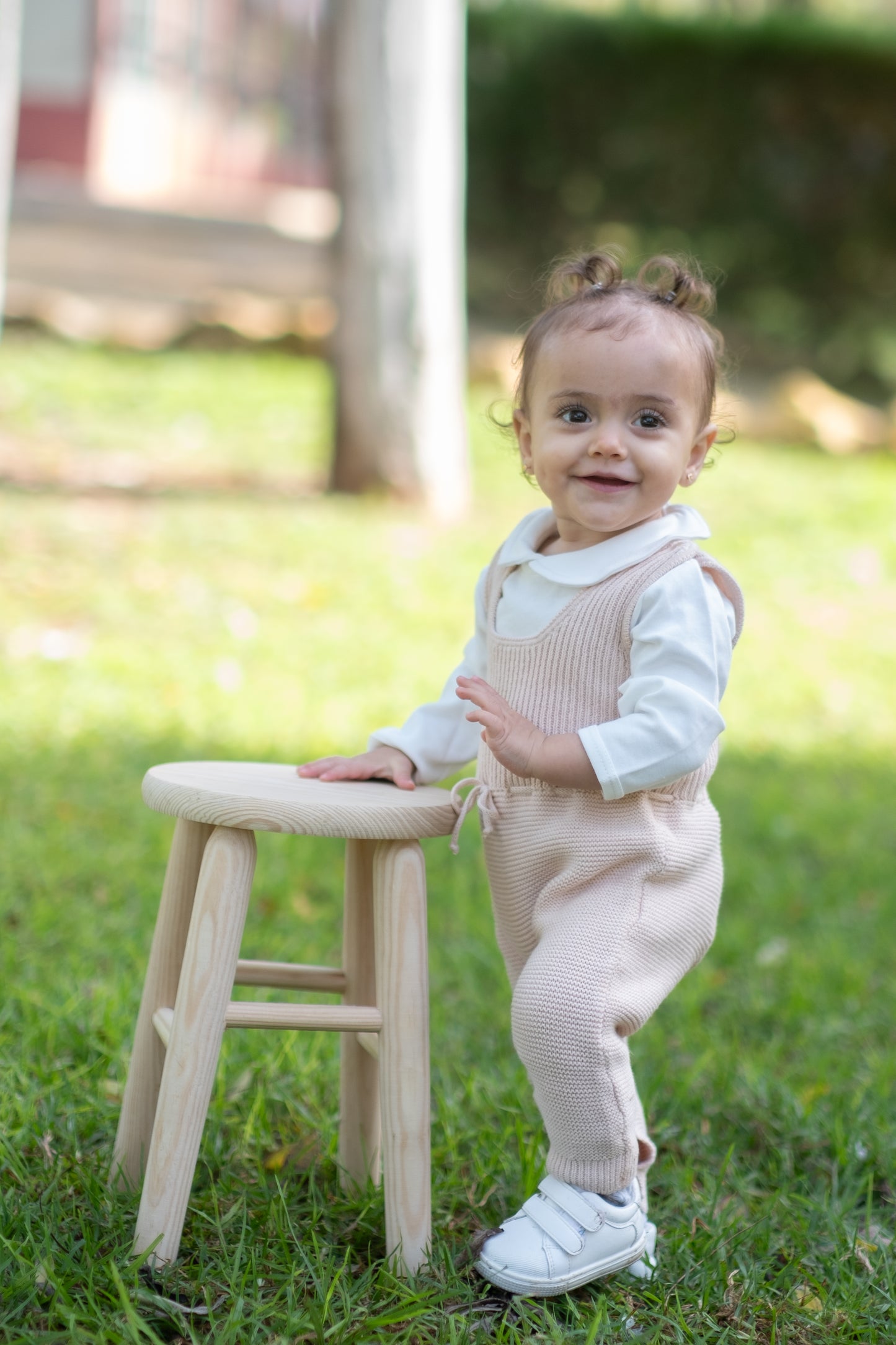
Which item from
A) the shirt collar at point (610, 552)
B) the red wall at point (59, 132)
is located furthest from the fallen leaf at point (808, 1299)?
the red wall at point (59, 132)

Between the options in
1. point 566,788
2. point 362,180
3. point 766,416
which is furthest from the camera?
point 766,416

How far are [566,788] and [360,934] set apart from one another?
42cm

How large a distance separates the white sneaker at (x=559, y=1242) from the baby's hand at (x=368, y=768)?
21.9 inches

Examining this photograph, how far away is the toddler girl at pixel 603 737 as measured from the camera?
1687 mm

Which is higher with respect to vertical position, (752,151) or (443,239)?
(752,151)

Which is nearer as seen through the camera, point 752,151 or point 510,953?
point 510,953

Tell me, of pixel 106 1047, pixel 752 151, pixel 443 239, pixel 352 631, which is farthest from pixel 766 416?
pixel 106 1047

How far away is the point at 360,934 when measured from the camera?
200cm

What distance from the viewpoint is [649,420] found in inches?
69.7

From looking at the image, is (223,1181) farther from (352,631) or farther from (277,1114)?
(352,631)

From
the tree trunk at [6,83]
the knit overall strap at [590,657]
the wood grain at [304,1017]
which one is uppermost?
the tree trunk at [6,83]

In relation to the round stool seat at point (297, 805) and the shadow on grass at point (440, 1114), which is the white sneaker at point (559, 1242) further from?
the round stool seat at point (297, 805)

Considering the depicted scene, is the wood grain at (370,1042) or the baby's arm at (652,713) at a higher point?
the baby's arm at (652,713)

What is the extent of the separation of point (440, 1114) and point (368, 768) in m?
0.64
